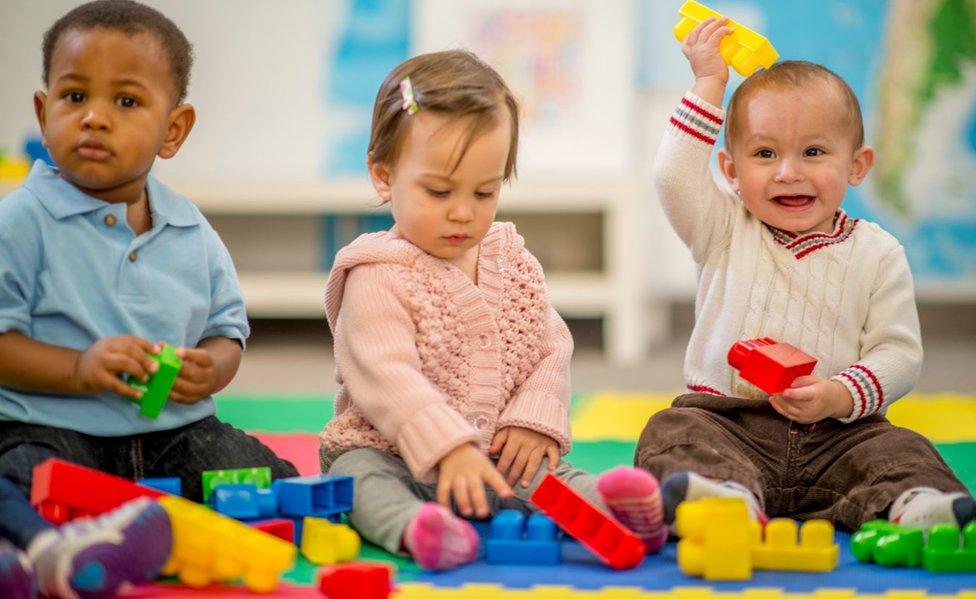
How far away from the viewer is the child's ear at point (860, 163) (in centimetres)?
148

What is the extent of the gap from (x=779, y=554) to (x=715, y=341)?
15.0 inches

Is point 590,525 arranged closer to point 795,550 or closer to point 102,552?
point 795,550

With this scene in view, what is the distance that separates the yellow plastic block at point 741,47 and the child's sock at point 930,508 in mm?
488

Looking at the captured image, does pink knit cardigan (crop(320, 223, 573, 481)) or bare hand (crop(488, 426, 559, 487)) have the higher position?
pink knit cardigan (crop(320, 223, 573, 481))

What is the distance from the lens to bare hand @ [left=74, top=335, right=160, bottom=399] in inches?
46.1

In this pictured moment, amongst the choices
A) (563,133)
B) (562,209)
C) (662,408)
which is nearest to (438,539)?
(662,408)

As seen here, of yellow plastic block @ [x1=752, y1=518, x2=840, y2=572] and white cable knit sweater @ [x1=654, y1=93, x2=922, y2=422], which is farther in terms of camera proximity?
white cable knit sweater @ [x1=654, y1=93, x2=922, y2=422]

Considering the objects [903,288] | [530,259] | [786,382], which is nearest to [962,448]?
[903,288]

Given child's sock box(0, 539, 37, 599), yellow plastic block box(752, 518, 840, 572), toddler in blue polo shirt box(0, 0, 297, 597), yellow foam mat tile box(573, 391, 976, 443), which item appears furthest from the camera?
yellow foam mat tile box(573, 391, 976, 443)

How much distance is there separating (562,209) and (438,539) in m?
2.16

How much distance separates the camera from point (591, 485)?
129cm

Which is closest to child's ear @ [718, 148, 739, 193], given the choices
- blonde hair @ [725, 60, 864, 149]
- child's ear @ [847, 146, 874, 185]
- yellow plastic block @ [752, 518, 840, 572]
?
blonde hair @ [725, 60, 864, 149]

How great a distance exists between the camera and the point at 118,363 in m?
1.17

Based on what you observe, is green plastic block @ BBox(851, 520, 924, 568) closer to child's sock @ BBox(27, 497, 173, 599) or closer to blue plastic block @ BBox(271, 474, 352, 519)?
blue plastic block @ BBox(271, 474, 352, 519)
